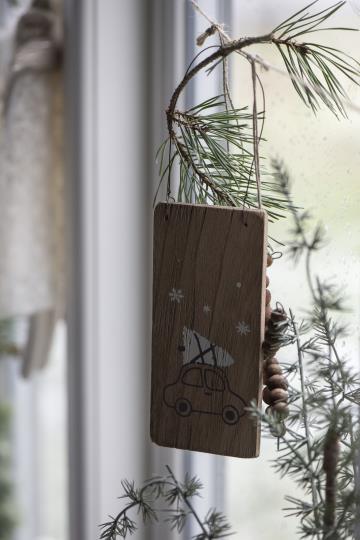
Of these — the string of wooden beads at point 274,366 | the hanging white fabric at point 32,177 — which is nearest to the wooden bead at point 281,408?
the string of wooden beads at point 274,366

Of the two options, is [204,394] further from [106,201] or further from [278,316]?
[106,201]

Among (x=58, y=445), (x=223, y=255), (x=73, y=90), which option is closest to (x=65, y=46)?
(x=73, y=90)

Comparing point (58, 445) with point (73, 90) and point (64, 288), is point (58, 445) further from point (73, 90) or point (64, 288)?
point (73, 90)

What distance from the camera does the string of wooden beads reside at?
599mm

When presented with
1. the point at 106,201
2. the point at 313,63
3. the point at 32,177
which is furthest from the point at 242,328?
the point at 32,177

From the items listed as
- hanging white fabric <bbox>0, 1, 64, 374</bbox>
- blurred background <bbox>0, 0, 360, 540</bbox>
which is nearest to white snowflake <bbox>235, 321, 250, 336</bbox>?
blurred background <bbox>0, 0, 360, 540</bbox>

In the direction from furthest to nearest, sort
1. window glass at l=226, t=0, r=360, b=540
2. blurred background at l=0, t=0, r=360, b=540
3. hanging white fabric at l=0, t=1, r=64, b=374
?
hanging white fabric at l=0, t=1, r=64, b=374, blurred background at l=0, t=0, r=360, b=540, window glass at l=226, t=0, r=360, b=540

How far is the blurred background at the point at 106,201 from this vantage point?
3.21 ft

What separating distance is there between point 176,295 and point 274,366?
0.35ft

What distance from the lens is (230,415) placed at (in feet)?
2.00

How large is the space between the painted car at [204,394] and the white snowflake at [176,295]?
0.20ft

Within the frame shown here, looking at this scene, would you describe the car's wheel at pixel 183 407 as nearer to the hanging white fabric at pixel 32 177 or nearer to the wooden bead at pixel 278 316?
the wooden bead at pixel 278 316

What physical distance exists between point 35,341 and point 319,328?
35.8 inches

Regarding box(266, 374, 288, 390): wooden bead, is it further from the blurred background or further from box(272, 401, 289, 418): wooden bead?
the blurred background
